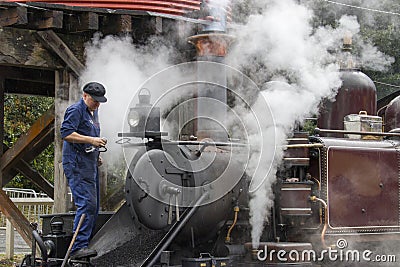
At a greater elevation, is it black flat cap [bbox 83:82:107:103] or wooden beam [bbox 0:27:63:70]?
wooden beam [bbox 0:27:63:70]

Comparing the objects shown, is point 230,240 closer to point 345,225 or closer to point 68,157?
point 345,225

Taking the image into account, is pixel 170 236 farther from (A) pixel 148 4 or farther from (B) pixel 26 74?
(B) pixel 26 74

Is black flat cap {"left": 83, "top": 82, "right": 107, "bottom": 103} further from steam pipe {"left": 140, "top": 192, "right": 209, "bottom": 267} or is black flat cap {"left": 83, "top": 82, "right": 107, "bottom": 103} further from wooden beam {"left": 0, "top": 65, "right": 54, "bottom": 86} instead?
wooden beam {"left": 0, "top": 65, "right": 54, "bottom": 86}

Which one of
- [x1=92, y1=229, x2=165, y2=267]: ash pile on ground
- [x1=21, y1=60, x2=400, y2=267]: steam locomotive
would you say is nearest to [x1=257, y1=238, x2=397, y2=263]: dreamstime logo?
[x1=21, y1=60, x2=400, y2=267]: steam locomotive

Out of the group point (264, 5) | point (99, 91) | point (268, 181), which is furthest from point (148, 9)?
point (268, 181)

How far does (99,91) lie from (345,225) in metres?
2.20

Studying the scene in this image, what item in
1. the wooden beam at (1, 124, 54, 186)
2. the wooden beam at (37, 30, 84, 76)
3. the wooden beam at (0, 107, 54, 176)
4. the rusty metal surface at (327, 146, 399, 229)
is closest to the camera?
the rusty metal surface at (327, 146, 399, 229)

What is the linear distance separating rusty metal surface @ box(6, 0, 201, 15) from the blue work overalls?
2.67 meters

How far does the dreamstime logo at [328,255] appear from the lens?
4.77 m

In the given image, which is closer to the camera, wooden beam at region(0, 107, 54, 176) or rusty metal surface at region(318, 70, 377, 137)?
rusty metal surface at region(318, 70, 377, 137)

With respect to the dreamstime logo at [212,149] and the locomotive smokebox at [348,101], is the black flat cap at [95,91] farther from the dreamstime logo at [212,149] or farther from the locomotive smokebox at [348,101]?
the locomotive smokebox at [348,101]

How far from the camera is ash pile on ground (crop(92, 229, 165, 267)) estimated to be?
185 inches

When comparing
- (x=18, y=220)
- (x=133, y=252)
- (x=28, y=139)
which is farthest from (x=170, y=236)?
(x=28, y=139)

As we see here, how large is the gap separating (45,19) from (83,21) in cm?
40
